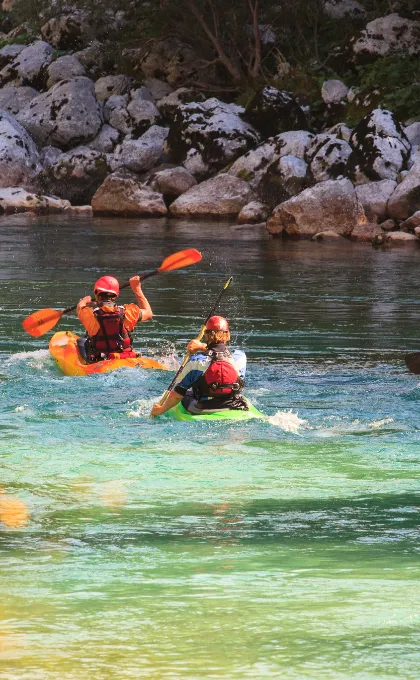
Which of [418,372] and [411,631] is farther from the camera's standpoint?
[418,372]

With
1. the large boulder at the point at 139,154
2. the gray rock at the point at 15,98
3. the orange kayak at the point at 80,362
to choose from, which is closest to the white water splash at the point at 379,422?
the orange kayak at the point at 80,362

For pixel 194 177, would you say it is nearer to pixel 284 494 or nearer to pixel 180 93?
pixel 180 93

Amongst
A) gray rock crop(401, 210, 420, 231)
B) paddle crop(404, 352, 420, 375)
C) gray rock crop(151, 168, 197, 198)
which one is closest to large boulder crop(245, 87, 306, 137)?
gray rock crop(151, 168, 197, 198)

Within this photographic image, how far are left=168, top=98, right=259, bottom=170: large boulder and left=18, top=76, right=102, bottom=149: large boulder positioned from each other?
3510 mm

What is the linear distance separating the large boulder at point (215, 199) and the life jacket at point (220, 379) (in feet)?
73.1

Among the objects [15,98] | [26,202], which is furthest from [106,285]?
[15,98]

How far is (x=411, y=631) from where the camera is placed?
5.47 m

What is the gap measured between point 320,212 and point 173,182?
22.8ft

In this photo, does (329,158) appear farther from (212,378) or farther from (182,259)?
(212,378)

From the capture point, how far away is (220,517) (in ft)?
24.3

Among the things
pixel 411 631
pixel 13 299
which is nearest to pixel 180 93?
pixel 13 299

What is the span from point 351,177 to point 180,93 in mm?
9584

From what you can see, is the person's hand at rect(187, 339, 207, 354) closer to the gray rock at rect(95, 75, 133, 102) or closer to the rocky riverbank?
the rocky riverbank

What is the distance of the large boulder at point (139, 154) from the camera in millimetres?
35344
